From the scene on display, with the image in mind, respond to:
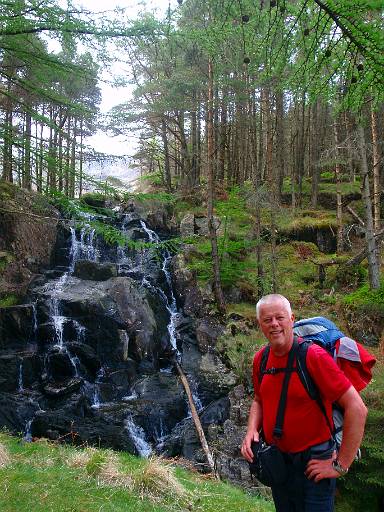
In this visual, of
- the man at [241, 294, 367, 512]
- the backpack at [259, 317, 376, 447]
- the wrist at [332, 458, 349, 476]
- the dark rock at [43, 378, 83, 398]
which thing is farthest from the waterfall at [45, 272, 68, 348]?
the wrist at [332, 458, 349, 476]

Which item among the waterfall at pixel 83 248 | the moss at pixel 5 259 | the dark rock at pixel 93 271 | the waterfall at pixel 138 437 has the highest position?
the waterfall at pixel 83 248

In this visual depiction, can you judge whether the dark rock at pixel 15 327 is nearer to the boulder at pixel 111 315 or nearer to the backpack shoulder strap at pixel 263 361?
the boulder at pixel 111 315

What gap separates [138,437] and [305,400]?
788 centimetres

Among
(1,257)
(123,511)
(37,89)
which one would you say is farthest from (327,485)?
(1,257)

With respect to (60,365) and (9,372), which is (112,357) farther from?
(9,372)

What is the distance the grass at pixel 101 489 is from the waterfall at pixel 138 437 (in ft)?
12.4

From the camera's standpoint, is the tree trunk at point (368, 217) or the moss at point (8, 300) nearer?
the tree trunk at point (368, 217)

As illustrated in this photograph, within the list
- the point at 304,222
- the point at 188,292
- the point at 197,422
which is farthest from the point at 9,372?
the point at 304,222

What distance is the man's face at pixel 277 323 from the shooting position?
2.26m

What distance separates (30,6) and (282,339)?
4.53 metres

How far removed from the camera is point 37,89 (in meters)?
5.58

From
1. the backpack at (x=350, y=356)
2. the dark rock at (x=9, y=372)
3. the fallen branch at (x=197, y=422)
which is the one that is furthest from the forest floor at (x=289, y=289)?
the backpack at (x=350, y=356)

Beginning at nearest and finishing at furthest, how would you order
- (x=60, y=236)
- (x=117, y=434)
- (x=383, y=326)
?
(x=117, y=434), (x=383, y=326), (x=60, y=236)

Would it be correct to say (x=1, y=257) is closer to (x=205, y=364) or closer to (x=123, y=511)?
(x=205, y=364)
